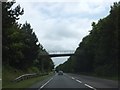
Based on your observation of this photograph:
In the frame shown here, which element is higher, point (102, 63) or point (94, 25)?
point (94, 25)

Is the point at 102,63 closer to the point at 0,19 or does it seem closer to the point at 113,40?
the point at 113,40

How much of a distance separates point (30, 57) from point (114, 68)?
17101 millimetres

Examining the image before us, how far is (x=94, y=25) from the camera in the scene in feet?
339

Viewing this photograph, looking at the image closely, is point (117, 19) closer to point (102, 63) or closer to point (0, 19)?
point (102, 63)

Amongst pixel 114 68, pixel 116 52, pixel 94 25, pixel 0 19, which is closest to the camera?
pixel 0 19

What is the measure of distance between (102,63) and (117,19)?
23.0 meters

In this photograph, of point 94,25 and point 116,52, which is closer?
point 116,52

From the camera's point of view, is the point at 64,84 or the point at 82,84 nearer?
the point at 82,84

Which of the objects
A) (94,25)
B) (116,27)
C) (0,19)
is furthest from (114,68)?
(0,19)

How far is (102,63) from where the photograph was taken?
306ft

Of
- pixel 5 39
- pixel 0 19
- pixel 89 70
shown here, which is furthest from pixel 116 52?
pixel 89 70

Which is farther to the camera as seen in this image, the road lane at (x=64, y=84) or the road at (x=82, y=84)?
the road lane at (x=64, y=84)

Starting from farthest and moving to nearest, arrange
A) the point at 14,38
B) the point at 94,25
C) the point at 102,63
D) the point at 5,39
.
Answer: the point at 94,25, the point at 102,63, the point at 14,38, the point at 5,39

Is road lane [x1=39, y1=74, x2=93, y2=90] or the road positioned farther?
road lane [x1=39, y1=74, x2=93, y2=90]
